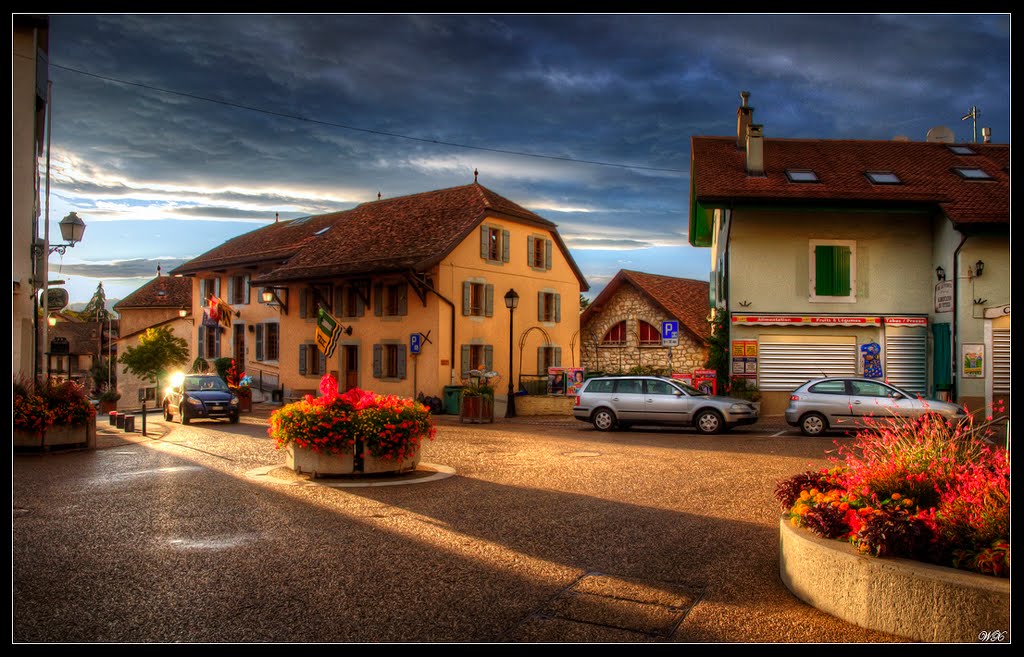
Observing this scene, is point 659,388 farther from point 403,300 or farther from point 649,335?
point 649,335

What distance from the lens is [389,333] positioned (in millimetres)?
31422

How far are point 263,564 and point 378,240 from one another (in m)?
27.6

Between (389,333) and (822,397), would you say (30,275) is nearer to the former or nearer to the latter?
(389,333)

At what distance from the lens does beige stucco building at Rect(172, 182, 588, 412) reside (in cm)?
3016

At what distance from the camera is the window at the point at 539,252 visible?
34406mm

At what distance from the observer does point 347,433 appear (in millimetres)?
12094

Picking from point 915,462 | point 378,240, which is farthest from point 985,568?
point 378,240

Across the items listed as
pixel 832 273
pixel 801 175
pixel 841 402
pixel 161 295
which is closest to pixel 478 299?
pixel 801 175

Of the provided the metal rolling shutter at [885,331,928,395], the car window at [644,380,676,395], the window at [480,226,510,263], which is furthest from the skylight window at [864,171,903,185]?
the window at [480,226,510,263]

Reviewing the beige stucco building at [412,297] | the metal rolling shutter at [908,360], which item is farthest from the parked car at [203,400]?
the metal rolling shutter at [908,360]

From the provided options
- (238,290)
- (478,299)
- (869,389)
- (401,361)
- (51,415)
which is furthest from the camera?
(238,290)

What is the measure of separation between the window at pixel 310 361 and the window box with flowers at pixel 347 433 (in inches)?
875

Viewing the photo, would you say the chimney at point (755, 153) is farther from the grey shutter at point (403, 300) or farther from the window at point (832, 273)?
the grey shutter at point (403, 300)

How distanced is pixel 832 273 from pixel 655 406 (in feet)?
24.6
